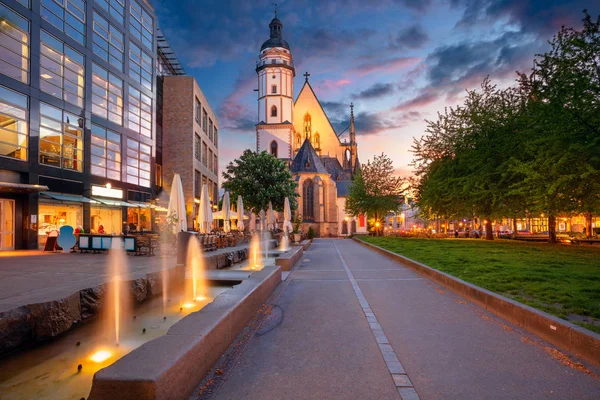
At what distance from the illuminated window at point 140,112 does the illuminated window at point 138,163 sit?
1.25 metres

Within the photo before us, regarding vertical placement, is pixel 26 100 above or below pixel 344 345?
above

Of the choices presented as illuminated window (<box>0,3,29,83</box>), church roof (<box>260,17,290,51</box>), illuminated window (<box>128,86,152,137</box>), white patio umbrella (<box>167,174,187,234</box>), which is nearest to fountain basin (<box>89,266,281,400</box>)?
white patio umbrella (<box>167,174,187,234</box>)


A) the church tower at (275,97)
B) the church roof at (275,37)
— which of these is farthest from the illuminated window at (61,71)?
the church roof at (275,37)

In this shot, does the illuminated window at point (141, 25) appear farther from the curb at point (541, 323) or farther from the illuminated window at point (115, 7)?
the curb at point (541, 323)

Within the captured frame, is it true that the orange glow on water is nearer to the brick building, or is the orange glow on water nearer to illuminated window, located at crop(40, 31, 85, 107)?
illuminated window, located at crop(40, 31, 85, 107)

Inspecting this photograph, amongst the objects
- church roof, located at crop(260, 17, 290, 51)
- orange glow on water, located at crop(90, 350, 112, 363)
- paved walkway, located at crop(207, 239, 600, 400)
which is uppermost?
church roof, located at crop(260, 17, 290, 51)

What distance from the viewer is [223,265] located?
1667 centimetres

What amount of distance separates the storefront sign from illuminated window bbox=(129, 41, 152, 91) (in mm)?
9657

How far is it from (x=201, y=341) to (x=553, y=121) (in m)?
16.3

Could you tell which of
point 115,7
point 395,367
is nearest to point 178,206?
point 395,367

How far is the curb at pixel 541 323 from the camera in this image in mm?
4957

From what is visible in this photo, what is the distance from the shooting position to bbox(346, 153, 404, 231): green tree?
5225cm

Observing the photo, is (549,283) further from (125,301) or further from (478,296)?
(125,301)

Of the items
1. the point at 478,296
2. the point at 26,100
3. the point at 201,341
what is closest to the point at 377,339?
the point at 201,341
